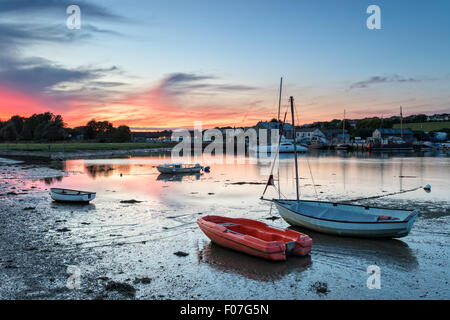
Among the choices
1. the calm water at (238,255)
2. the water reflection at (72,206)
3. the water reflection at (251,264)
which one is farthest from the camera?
the water reflection at (72,206)

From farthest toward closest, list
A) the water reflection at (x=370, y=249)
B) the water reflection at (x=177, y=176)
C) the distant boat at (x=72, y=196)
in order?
the water reflection at (x=177, y=176) → the distant boat at (x=72, y=196) → the water reflection at (x=370, y=249)

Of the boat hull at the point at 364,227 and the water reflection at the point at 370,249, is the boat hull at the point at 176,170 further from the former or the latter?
the water reflection at the point at 370,249

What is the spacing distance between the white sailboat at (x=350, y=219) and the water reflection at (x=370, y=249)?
0.29 m

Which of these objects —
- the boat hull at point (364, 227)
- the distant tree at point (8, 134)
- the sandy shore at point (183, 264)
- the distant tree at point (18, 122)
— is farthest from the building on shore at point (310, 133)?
the boat hull at point (364, 227)

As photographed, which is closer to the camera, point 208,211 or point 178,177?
point 208,211

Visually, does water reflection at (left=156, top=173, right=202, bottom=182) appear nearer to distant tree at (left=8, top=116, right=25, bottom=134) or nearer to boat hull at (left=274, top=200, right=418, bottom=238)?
boat hull at (left=274, top=200, right=418, bottom=238)

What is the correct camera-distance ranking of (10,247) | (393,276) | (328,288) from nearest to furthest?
(328,288) → (393,276) → (10,247)

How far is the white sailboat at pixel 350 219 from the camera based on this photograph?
13.7 m

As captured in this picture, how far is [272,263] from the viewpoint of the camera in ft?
38.5

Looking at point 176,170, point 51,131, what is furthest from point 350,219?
point 51,131
